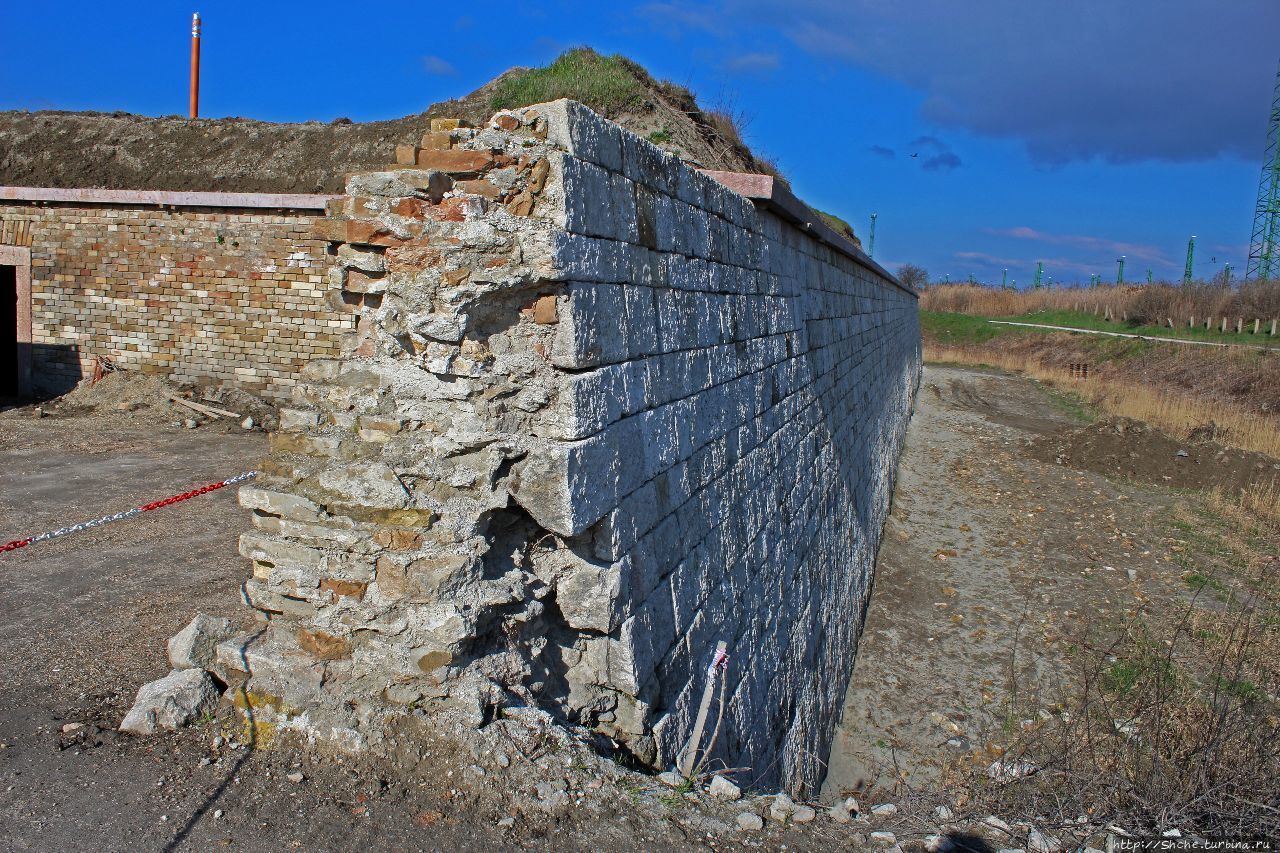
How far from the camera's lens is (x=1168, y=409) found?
20.5m

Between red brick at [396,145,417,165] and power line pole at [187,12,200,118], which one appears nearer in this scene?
red brick at [396,145,417,165]

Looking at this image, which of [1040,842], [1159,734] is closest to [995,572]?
[1159,734]

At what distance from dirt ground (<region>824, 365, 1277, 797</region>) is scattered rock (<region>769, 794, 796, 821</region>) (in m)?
1.20

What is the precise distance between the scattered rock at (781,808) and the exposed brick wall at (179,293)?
1135cm

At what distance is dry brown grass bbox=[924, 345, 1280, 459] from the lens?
17.4 metres

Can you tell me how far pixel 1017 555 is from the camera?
34.4ft

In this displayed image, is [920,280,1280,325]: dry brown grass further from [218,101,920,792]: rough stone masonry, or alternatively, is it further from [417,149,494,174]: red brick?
[417,149,494,174]: red brick

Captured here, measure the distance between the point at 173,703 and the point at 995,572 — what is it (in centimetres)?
926

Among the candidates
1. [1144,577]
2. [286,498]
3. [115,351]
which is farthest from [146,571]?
[1144,577]

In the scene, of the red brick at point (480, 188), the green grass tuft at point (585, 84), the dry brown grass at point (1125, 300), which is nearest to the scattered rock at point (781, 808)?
the red brick at point (480, 188)

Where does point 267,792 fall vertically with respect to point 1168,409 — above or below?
below

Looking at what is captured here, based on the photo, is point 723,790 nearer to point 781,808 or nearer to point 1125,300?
point 781,808

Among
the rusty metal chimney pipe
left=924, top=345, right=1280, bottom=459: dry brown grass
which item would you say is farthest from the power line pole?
left=924, top=345, right=1280, bottom=459: dry brown grass

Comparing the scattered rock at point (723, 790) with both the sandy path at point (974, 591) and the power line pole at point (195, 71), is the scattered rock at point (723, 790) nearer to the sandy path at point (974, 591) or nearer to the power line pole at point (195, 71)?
the sandy path at point (974, 591)
